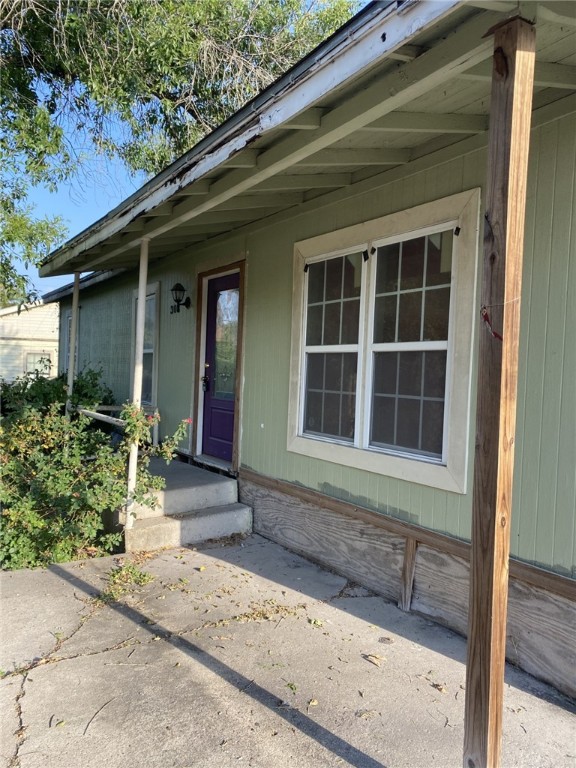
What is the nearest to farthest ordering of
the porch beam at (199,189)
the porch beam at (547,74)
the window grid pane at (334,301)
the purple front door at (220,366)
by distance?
the porch beam at (547,74)
the porch beam at (199,189)
the window grid pane at (334,301)
the purple front door at (220,366)

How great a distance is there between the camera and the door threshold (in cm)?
532

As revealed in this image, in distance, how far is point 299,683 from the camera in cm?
258

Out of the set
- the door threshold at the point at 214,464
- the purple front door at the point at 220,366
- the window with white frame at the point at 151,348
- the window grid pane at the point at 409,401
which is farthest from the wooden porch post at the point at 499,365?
the window with white frame at the point at 151,348

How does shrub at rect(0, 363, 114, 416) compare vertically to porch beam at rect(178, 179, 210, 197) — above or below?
below

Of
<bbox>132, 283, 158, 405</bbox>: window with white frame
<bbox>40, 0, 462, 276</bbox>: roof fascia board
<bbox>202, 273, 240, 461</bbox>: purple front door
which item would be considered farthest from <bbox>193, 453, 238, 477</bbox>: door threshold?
<bbox>40, 0, 462, 276</bbox>: roof fascia board

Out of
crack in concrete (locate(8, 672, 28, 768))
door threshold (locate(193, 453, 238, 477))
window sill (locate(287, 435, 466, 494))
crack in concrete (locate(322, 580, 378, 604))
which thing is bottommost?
crack in concrete (locate(8, 672, 28, 768))

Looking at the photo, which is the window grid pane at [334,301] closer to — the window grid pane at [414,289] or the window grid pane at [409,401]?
the window grid pane at [414,289]

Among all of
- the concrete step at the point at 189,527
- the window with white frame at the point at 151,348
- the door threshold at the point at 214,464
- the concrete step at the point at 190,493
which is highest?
the window with white frame at the point at 151,348

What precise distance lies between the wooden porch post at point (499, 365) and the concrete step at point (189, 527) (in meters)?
3.13

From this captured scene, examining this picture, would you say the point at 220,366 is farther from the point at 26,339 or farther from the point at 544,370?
the point at 26,339

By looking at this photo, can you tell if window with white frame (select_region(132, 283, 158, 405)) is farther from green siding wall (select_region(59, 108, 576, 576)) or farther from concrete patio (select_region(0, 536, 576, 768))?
concrete patio (select_region(0, 536, 576, 768))

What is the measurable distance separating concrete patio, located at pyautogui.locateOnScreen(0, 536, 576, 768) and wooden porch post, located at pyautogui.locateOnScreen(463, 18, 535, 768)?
23.5 inches

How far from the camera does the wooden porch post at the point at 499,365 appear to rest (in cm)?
171

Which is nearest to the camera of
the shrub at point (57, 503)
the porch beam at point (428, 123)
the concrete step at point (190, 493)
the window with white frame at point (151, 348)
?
the porch beam at point (428, 123)
